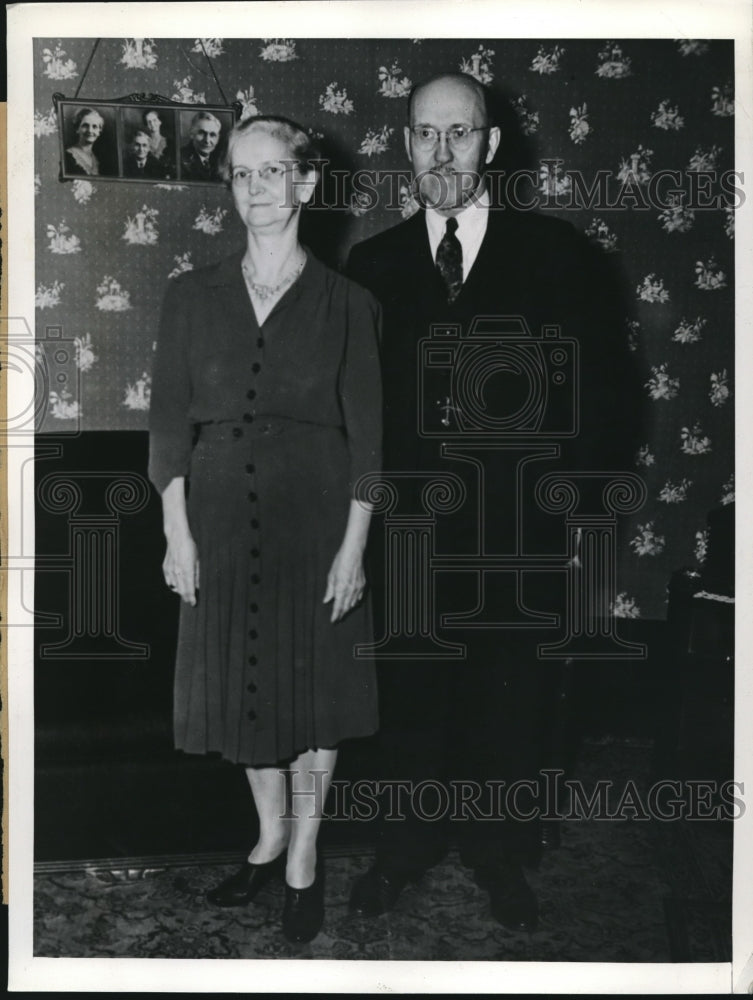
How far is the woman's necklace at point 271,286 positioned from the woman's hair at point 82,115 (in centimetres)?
43

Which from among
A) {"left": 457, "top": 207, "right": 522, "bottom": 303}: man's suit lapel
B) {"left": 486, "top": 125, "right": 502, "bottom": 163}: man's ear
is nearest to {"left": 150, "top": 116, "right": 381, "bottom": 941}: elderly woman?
{"left": 457, "top": 207, "right": 522, "bottom": 303}: man's suit lapel

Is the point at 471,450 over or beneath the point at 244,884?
over

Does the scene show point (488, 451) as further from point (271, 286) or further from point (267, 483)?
point (271, 286)

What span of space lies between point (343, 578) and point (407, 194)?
81 centimetres

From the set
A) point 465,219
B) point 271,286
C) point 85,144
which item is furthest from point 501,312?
point 85,144

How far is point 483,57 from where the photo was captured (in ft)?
7.32

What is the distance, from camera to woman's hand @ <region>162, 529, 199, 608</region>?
2.25m

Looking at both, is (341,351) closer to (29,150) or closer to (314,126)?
(314,126)

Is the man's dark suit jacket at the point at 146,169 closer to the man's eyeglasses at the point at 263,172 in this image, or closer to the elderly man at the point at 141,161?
the elderly man at the point at 141,161

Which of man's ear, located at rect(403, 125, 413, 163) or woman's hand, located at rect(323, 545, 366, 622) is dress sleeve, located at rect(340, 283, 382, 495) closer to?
woman's hand, located at rect(323, 545, 366, 622)

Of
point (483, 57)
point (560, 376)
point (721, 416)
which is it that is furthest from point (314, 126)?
point (721, 416)

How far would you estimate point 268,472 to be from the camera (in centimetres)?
222

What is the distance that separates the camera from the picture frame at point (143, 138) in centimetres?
223

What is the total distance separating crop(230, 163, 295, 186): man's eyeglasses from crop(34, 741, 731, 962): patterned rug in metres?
1.37
